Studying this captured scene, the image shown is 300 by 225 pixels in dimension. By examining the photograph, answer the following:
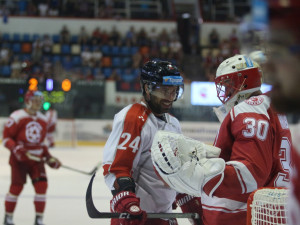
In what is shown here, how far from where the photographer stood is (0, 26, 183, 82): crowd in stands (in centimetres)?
1355

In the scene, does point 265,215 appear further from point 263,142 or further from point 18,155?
point 18,155

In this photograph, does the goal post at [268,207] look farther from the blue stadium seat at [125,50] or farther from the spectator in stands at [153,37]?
the spectator in stands at [153,37]

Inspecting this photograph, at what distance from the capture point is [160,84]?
225 centimetres

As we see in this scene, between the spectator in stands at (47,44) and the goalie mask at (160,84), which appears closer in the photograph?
the goalie mask at (160,84)

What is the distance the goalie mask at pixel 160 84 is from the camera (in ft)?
7.41

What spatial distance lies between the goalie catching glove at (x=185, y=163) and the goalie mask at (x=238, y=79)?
579 millimetres

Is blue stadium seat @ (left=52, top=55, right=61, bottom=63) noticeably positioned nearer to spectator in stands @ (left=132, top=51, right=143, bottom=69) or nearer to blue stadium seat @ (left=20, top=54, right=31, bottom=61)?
blue stadium seat @ (left=20, top=54, right=31, bottom=61)

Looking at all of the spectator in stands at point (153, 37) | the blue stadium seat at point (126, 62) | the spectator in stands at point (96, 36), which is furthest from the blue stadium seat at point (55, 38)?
the spectator in stands at point (153, 37)

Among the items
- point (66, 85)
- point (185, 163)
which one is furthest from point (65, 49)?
point (185, 163)

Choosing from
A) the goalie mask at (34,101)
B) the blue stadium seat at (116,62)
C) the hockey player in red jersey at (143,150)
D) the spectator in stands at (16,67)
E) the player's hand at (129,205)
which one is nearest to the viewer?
the player's hand at (129,205)

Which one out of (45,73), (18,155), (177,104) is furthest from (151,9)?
(18,155)

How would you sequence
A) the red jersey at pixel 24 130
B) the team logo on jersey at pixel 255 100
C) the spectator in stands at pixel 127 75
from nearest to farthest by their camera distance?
the team logo on jersey at pixel 255 100 → the red jersey at pixel 24 130 → the spectator in stands at pixel 127 75

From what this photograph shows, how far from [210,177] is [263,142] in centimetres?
32

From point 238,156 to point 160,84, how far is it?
0.76 meters
